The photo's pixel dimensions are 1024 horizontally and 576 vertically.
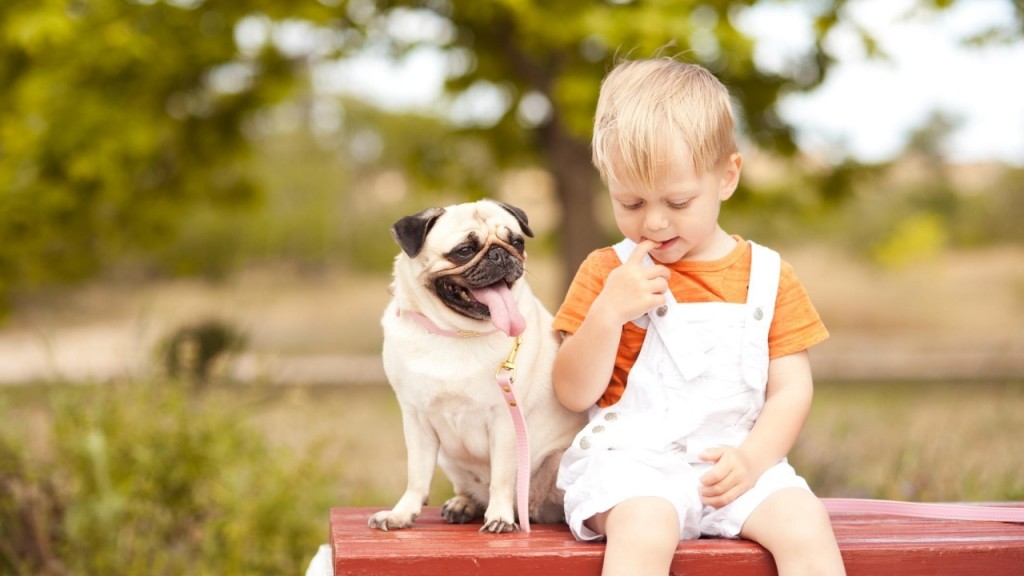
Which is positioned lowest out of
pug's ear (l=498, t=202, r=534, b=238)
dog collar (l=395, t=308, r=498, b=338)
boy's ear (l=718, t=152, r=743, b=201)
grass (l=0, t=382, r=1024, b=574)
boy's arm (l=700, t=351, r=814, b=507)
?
grass (l=0, t=382, r=1024, b=574)

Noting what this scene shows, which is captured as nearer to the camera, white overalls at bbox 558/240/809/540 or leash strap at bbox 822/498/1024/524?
white overalls at bbox 558/240/809/540

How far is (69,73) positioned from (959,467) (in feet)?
24.9

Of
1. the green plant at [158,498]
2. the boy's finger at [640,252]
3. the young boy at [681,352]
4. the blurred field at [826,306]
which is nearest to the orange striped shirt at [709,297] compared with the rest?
the young boy at [681,352]

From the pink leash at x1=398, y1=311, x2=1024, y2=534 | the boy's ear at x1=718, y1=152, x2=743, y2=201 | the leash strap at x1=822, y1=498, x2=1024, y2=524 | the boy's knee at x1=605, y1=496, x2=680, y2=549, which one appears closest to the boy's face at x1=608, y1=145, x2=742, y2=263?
the boy's ear at x1=718, y1=152, x2=743, y2=201

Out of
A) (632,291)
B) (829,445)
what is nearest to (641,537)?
(632,291)

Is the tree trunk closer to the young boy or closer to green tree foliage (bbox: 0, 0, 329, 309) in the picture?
green tree foliage (bbox: 0, 0, 329, 309)

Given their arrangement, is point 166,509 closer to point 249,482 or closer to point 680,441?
point 249,482

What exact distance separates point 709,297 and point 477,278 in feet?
1.69

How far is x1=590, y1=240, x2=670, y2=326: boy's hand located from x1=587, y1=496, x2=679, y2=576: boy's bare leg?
1.22 feet

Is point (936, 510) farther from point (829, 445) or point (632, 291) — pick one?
point (829, 445)

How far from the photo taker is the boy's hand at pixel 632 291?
2.17 m

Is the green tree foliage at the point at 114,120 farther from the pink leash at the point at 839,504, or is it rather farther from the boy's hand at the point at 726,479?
the boy's hand at the point at 726,479

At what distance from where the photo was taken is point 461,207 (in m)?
2.39

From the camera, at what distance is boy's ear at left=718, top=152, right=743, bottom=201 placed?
2.29 m
